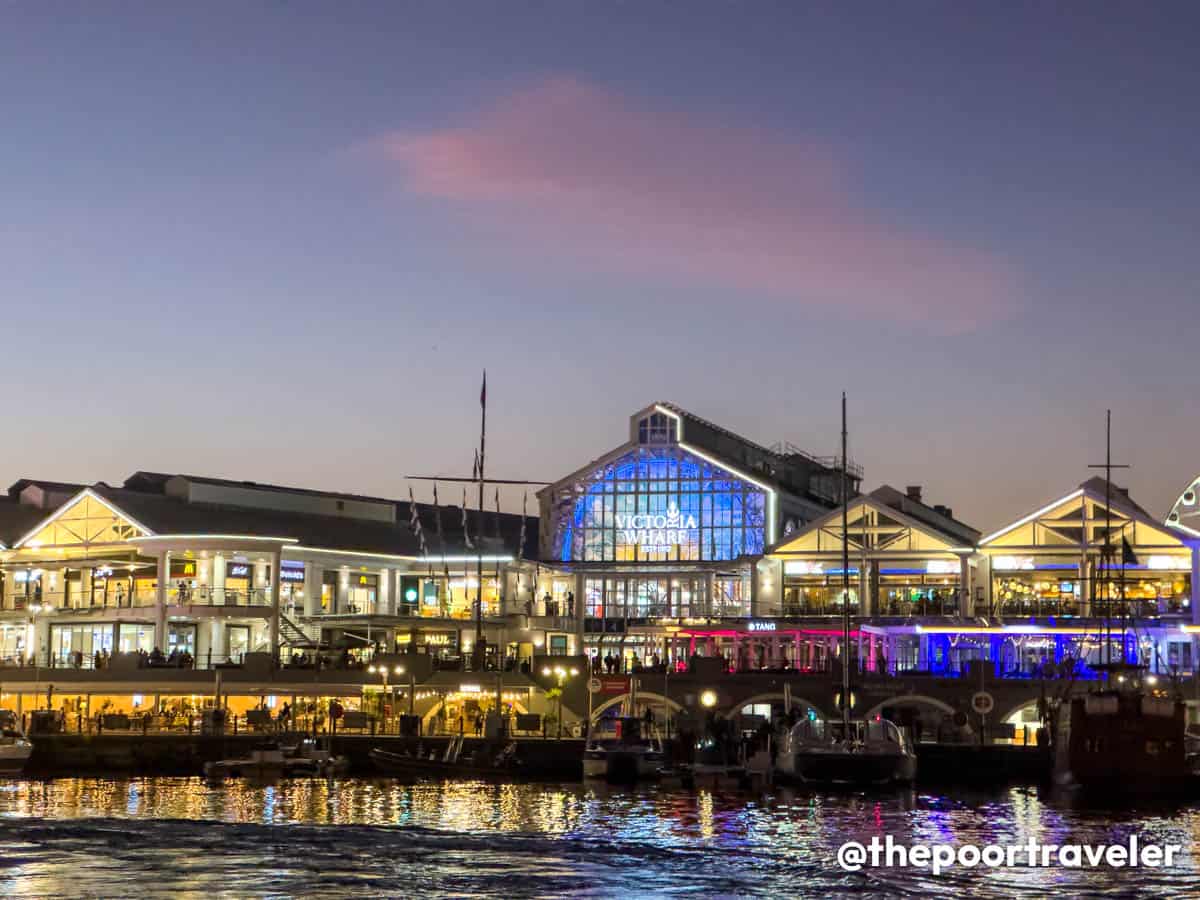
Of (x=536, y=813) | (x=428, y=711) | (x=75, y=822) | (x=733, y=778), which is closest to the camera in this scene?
(x=75, y=822)

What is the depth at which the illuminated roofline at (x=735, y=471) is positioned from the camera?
105 m

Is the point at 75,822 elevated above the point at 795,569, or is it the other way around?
the point at 795,569

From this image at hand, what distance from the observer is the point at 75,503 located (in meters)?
108

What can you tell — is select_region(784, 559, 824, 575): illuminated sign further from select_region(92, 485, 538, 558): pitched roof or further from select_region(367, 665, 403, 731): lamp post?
select_region(367, 665, 403, 731): lamp post

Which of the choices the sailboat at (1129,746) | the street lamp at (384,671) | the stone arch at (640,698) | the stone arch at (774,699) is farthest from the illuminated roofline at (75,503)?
the sailboat at (1129,746)

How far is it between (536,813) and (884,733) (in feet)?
56.6

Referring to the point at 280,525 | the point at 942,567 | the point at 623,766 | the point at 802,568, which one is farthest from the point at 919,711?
the point at 280,525

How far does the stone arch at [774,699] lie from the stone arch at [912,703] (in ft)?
8.26

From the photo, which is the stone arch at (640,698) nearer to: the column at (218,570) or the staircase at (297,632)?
the staircase at (297,632)

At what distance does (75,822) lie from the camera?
184 ft

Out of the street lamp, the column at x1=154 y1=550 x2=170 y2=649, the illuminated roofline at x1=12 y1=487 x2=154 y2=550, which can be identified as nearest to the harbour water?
the street lamp

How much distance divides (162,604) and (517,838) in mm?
55563

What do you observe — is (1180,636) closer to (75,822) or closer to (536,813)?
(536,813)

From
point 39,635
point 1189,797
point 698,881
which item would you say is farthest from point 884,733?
point 39,635
